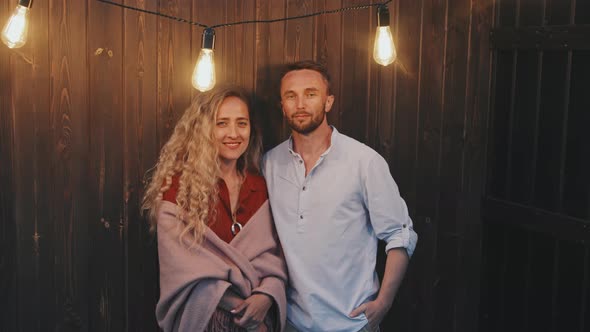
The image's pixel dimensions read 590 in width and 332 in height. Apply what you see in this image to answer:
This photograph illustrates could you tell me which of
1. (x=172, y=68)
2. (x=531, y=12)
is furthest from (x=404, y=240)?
(x=172, y=68)

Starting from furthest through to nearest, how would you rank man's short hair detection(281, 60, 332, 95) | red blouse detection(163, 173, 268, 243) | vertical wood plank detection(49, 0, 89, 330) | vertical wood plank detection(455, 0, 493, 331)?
vertical wood plank detection(455, 0, 493, 331) < man's short hair detection(281, 60, 332, 95) < vertical wood plank detection(49, 0, 89, 330) < red blouse detection(163, 173, 268, 243)

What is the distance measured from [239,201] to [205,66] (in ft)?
1.77

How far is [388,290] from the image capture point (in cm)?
274

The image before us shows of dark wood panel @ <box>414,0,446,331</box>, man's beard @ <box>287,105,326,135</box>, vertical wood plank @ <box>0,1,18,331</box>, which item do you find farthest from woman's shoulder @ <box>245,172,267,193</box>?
vertical wood plank @ <box>0,1,18,331</box>

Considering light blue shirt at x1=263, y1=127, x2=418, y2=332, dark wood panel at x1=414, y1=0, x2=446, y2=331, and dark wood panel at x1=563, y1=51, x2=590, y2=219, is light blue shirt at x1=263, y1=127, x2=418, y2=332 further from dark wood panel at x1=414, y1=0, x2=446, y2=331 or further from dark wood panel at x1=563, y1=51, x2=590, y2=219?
dark wood panel at x1=563, y1=51, x2=590, y2=219

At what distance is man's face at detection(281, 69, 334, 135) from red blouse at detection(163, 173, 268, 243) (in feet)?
0.91

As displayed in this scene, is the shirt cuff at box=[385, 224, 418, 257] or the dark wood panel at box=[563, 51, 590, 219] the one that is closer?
the dark wood panel at box=[563, 51, 590, 219]

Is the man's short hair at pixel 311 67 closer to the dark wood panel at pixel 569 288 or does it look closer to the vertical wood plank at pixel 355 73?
the vertical wood plank at pixel 355 73

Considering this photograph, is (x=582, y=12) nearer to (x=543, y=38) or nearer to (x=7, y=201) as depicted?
(x=543, y=38)

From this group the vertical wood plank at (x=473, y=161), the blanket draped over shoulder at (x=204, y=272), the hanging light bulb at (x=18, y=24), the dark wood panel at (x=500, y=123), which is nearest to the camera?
the hanging light bulb at (x=18, y=24)

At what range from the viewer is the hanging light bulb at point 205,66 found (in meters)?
2.65

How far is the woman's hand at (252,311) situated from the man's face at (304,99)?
0.67m

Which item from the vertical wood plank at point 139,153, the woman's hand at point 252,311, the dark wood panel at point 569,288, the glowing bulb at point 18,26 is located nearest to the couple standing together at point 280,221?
the woman's hand at point 252,311

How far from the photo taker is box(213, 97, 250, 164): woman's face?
8.84 ft
